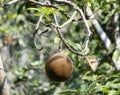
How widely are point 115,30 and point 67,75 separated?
1.64 m

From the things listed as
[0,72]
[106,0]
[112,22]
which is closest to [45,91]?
[112,22]

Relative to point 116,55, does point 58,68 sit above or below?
above

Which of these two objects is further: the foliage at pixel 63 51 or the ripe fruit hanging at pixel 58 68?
the foliage at pixel 63 51

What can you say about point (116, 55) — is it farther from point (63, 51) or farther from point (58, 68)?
point (58, 68)

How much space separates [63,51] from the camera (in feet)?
10.7

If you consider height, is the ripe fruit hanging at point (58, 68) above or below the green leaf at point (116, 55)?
above

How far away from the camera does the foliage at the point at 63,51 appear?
2.54 meters

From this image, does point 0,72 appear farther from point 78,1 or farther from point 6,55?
point 6,55

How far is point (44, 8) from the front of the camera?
2021mm

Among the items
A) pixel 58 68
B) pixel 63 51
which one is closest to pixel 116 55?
pixel 63 51

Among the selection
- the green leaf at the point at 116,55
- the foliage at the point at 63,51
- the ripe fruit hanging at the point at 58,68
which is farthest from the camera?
the green leaf at the point at 116,55

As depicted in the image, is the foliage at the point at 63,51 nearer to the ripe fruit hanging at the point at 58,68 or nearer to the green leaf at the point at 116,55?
the green leaf at the point at 116,55

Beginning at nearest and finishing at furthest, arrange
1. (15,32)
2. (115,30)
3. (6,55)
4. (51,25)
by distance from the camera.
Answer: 1. (51,25)
2. (115,30)
3. (15,32)
4. (6,55)

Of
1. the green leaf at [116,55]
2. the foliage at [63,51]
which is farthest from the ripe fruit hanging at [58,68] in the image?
the green leaf at [116,55]
